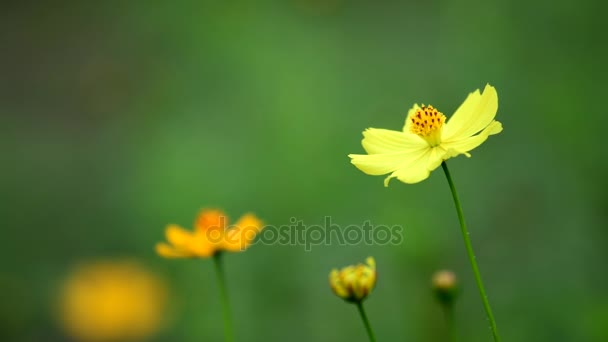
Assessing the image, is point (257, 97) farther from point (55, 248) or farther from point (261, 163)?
point (55, 248)

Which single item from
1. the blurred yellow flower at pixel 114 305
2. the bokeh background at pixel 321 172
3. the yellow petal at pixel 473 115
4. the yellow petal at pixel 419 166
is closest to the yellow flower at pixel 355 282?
the yellow petal at pixel 419 166

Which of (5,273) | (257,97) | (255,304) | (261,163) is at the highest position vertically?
(257,97)

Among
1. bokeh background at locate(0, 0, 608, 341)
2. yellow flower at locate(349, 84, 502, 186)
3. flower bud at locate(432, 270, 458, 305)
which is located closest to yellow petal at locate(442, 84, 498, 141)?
yellow flower at locate(349, 84, 502, 186)

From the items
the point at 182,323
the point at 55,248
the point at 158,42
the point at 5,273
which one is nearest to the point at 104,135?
the point at 158,42

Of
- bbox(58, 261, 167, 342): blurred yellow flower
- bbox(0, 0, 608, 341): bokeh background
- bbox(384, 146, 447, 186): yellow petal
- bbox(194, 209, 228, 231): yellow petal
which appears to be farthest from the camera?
bbox(58, 261, 167, 342): blurred yellow flower

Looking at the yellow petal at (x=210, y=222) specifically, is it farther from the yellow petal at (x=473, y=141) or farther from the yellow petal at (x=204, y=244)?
the yellow petal at (x=473, y=141)

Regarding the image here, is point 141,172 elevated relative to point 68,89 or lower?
lower

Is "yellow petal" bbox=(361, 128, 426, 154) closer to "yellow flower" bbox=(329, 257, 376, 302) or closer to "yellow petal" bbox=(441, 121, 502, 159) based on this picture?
"yellow petal" bbox=(441, 121, 502, 159)
